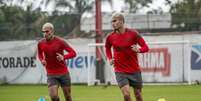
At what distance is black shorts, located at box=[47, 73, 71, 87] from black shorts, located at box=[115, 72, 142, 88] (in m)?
A: 1.77

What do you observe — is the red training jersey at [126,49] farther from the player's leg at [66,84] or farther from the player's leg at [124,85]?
the player's leg at [66,84]

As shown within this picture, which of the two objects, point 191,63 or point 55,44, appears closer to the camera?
point 55,44

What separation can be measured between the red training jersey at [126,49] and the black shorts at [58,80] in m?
1.78

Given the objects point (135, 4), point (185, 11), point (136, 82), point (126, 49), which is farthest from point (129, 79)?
point (135, 4)

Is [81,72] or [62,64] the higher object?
[62,64]

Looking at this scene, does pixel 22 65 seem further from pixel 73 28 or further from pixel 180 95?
pixel 180 95

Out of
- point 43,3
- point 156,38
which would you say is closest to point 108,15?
point 43,3

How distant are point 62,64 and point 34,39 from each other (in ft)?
66.1

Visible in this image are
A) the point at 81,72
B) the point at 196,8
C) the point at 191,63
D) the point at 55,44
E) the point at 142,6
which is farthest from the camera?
the point at 142,6

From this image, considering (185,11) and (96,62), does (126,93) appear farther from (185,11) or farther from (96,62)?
(185,11)

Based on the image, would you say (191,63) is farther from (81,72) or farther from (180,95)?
(180,95)

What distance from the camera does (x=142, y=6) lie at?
229 feet

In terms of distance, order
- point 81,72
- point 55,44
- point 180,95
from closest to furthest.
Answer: point 55,44, point 180,95, point 81,72

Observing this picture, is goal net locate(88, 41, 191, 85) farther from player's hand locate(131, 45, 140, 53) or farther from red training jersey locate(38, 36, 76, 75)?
player's hand locate(131, 45, 140, 53)
